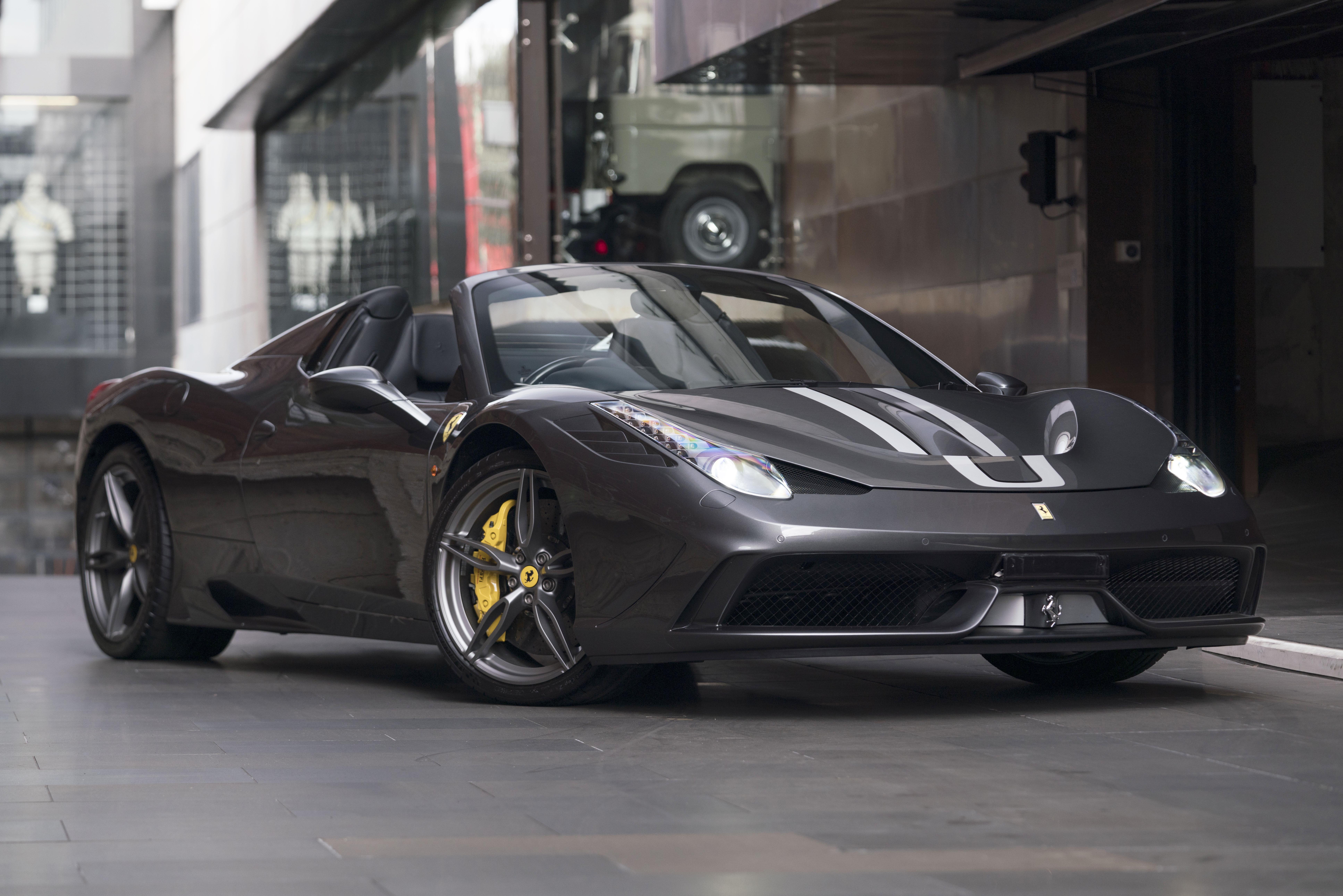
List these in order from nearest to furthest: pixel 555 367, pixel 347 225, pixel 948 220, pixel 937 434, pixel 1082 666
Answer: pixel 937 434
pixel 555 367
pixel 1082 666
pixel 948 220
pixel 347 225

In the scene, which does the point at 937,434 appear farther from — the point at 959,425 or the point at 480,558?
the point at 480,558

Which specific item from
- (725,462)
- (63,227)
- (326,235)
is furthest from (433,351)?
(63,227)

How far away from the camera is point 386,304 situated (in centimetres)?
613

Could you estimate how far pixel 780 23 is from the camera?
1124 cm

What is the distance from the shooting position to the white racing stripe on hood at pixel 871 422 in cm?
469

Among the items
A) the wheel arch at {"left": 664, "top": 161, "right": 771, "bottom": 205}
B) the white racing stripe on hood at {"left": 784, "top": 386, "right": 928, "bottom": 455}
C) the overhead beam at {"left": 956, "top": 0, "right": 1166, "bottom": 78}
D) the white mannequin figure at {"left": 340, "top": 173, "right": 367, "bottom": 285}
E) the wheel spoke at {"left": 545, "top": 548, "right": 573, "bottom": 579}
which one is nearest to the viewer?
the white racing stripe on hood at {"left": 784, "top": 386, "right": 928, "bottom": 455}

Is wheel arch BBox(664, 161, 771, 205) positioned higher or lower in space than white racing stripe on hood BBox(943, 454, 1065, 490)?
higher

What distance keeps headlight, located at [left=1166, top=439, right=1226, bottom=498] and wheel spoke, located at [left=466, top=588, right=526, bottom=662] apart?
166cm

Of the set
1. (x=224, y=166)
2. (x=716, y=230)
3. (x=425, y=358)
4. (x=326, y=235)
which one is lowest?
(x=425, y=358)

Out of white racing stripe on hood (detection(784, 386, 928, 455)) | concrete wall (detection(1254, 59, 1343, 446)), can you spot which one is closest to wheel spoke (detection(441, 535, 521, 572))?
white racing stripe on hood (detection(784, 386, 928, 455))

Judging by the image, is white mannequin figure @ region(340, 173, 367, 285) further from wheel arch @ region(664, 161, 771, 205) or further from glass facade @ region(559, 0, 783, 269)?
wheel arch @ region(664, 161, 771, 205)

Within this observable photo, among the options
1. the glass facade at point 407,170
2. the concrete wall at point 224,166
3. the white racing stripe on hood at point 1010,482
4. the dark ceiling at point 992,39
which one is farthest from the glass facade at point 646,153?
the white racing stripe on hood at point 1010,482

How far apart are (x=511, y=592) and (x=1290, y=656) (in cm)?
251

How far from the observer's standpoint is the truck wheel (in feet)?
57.2
